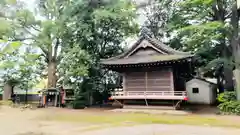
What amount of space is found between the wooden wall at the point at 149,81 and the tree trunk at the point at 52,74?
1125 centimetres

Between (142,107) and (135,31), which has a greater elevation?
(135,31)

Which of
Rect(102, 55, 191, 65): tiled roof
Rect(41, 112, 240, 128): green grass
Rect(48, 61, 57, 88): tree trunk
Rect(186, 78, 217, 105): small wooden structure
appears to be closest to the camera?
Rect(41, 112, 240, 128): green grass

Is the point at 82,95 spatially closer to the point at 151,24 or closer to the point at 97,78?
the point at 97,78

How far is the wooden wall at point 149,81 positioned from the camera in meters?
16.0

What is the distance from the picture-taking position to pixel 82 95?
2069 cm

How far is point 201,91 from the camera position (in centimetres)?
2394

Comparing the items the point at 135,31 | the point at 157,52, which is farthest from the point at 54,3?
the point at 157,52

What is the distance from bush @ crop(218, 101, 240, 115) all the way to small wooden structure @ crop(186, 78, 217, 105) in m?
9.61

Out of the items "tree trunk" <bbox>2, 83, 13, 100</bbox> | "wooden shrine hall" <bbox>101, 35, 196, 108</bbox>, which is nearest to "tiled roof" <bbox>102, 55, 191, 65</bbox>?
"wooden shrine hall" <bbox>101, 35, 196, 108</bbox>

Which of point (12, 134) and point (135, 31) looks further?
point (135, 31)

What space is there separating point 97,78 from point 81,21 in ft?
21.5

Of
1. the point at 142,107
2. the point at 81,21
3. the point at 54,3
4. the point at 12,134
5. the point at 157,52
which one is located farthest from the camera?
the point at 54,3

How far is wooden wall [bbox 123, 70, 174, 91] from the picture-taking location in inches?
628

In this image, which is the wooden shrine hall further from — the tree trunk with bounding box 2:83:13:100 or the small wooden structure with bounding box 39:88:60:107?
the tree trunk with bounding box 2:83:13:100
